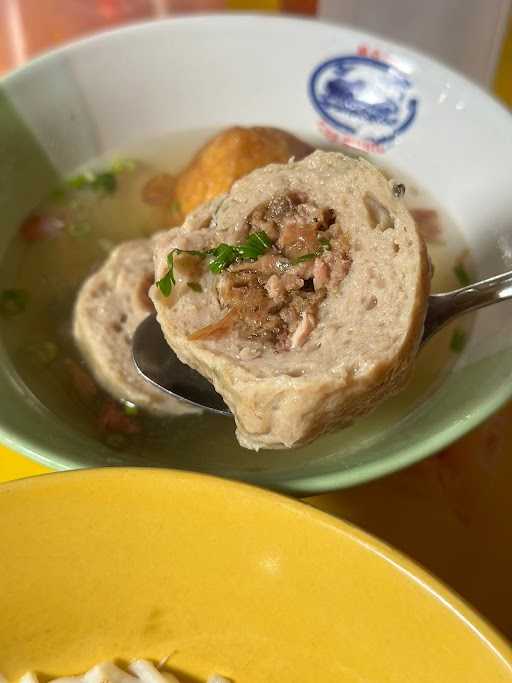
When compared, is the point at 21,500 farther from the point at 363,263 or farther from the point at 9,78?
the point at 9,78

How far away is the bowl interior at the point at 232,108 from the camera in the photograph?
159 cm

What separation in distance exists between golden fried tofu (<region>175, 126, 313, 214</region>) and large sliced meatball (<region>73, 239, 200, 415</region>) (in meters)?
0.15

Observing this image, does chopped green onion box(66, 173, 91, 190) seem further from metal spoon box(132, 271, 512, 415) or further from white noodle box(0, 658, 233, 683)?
white noodle box(0, 658, 233, 683)

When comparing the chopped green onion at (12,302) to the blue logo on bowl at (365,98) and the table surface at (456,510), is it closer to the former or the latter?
the table surface at (456,510)

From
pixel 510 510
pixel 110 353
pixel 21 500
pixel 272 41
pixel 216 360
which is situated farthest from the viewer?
pixel 272 41

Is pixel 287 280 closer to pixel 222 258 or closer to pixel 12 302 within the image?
pixel 222 258

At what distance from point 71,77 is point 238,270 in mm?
754

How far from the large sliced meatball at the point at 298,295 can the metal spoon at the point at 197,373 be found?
110 millimetres

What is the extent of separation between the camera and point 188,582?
991mm

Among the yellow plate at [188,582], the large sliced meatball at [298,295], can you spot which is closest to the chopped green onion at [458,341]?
the large sliced meatball at [298,295]

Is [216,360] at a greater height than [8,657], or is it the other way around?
[216,360]

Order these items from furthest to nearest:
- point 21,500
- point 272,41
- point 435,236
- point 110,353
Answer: point 272,41 → point 435,236 → point 110,353 → point 21,500

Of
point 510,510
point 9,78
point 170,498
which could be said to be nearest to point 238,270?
point 170,498

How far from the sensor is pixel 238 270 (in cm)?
117
